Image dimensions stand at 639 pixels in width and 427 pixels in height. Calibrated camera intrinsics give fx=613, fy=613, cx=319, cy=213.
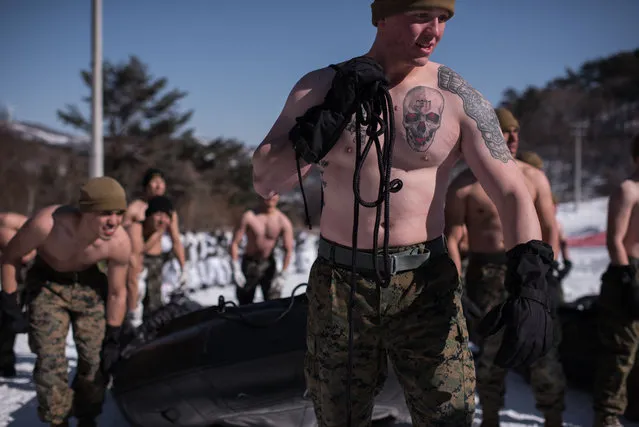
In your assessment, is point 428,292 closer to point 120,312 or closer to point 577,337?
point 120,312

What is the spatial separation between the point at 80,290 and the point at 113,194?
74cm

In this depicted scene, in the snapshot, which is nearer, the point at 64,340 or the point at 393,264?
the point at 393,264

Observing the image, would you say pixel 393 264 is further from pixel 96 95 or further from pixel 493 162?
pixel 96 95

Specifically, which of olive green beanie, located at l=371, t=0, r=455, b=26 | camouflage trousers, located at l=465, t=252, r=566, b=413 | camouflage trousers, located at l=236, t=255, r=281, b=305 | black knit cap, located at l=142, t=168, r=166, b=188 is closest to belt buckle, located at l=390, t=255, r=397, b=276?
olive green beanie, located at l=371, t=0, r=455, b=26

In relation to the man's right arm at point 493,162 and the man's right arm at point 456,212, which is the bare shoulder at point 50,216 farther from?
the man's right arm at point 493,162

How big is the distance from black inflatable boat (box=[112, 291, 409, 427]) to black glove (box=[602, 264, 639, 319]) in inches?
58.7

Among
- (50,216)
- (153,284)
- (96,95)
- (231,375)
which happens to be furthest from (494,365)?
(96,95)

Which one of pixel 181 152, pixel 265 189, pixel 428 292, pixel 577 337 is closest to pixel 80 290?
pixel 265 189

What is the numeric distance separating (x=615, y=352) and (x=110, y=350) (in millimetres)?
3192

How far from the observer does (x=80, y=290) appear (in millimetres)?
3898

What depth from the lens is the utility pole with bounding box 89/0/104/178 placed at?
8430mm

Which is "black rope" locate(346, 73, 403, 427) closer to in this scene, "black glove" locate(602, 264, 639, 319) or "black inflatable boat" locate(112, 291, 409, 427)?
"black inflatable boat" locate(112, 291, 409, 427)

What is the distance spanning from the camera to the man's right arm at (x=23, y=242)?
370 cm

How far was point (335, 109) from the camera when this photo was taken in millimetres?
1783
